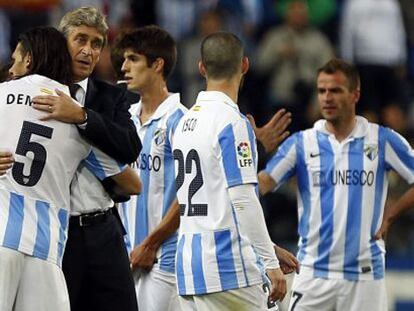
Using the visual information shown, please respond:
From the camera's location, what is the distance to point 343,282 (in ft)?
29.3

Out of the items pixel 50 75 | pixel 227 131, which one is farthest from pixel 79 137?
pixel 227 131

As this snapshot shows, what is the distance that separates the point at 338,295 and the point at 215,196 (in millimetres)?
1885

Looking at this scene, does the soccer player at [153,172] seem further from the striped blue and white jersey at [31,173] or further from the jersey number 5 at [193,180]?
the striped blue and white jersey at [31,173]

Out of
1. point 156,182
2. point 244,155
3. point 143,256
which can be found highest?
point 244,155

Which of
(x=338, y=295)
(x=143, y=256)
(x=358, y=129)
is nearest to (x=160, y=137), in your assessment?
(x=143, y=256)

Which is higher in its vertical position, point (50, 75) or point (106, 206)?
point (50, 75)

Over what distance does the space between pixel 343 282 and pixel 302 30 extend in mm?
7225

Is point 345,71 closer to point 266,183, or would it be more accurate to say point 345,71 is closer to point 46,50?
point 266,183

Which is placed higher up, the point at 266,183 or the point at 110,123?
the point at 110,123

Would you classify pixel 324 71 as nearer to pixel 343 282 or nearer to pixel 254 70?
pixel 343 282

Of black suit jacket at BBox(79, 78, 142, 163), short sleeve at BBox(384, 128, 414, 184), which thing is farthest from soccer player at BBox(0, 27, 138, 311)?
short sleeve at BBox(384, 128, 414, 184)

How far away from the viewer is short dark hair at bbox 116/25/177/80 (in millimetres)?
8539

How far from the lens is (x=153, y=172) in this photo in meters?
8.34

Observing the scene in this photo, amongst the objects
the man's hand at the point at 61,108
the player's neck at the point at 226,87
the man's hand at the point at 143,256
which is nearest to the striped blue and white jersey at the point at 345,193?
the man's hand at the point at 143,256
